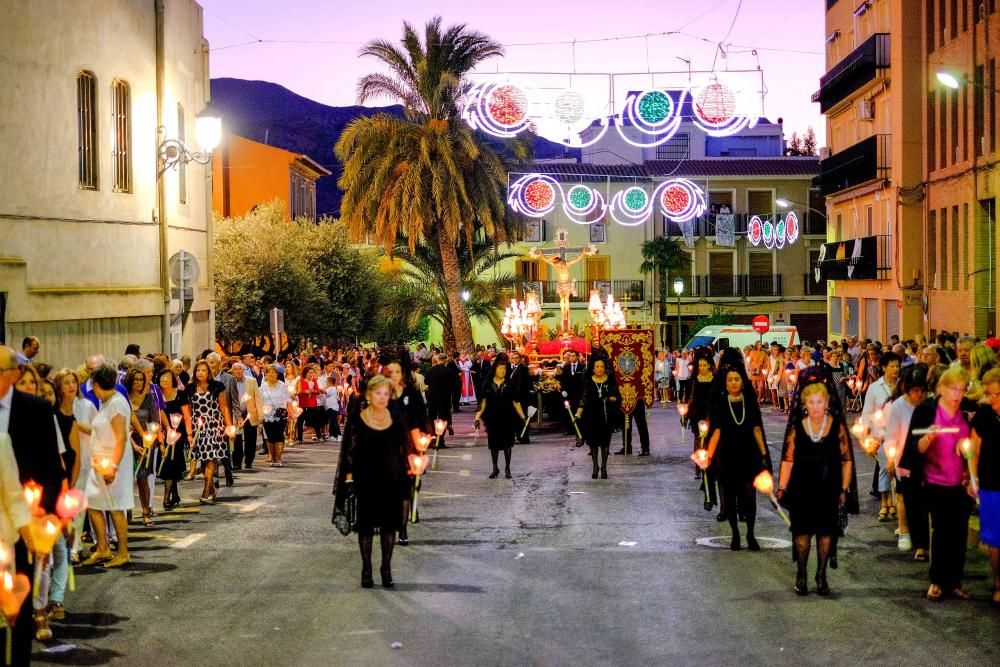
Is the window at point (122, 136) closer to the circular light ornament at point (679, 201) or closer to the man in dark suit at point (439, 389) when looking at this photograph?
the man in dark suit at point (439, 389)

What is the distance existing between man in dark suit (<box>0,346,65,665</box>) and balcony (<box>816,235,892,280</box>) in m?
36.4

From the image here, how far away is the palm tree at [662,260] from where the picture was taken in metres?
69.1

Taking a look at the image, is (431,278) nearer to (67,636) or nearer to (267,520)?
(267,520)

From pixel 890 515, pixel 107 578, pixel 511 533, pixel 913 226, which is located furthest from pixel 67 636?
pixel 913 226

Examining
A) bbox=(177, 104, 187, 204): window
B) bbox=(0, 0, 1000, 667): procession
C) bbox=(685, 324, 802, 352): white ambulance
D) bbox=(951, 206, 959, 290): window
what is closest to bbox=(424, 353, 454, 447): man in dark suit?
bbox=(0, 0, 1000, 667): procession

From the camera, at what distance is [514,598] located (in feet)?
34.2

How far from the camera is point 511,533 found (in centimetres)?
1368

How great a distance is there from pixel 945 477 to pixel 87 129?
59.6 ft

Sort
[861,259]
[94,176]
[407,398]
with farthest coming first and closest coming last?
[861,259], [94,176], [407,398]

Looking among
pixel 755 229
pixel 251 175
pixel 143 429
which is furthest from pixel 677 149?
pixel 143 429

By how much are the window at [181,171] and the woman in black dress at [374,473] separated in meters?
19.9

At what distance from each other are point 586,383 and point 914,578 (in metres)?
7.97

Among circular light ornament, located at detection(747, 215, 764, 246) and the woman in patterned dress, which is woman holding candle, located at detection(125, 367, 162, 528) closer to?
the woman in patterned dress

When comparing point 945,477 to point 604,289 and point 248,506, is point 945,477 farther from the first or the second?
point 604,289
